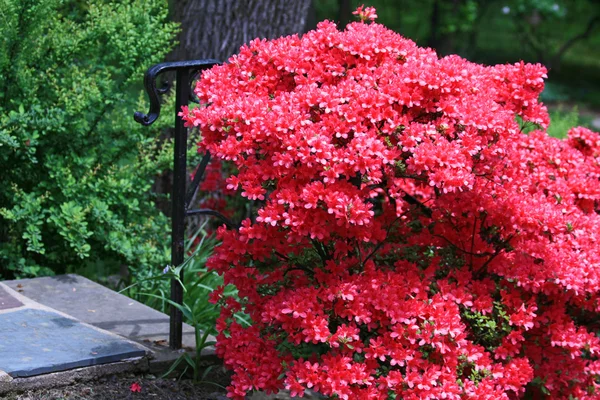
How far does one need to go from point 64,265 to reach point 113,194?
1.51ft

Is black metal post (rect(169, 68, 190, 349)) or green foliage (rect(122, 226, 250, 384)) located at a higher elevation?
black metal post (rect(169, 68, 190, 349))

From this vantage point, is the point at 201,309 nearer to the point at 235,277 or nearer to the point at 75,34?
the point at 235,277

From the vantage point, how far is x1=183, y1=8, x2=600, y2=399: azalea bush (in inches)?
104

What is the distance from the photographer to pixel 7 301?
11.3 ft

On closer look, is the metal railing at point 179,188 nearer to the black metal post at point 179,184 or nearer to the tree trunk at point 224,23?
the black metal post at point 179,184

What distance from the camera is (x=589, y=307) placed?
324 centimetres

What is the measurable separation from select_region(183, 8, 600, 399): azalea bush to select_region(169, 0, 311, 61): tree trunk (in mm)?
1746

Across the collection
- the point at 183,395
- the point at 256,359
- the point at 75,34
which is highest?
the point at 75,34

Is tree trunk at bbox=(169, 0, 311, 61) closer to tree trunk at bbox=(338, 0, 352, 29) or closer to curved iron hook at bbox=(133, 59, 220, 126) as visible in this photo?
curved iron hook at bbox=(133, 59, 220, 126)

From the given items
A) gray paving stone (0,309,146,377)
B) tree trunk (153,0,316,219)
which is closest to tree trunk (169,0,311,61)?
tree trunk (153,0,316,219)

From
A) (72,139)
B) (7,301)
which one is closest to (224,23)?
(72,139)

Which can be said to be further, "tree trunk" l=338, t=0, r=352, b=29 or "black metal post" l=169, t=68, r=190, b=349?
"tree trunk" l=338, t=0, r=352, b=29

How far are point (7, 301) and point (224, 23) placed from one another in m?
2.13

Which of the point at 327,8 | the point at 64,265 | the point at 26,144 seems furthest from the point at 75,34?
the point at 327,8
